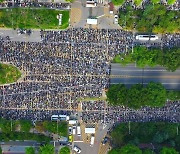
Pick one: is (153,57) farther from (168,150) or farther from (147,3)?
(168,150)

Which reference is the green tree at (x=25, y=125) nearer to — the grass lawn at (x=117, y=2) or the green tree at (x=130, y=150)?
the green tree at (x=130, y=150)

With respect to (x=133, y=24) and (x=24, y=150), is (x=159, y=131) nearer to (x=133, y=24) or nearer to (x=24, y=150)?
(x=133, y=24)

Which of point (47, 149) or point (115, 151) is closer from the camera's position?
point (47, 149)

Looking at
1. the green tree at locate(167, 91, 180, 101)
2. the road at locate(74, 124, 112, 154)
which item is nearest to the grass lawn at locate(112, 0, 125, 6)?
the green tree at locate(167, 91, 180, 101)

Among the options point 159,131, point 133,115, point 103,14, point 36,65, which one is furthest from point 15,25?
point 159,131

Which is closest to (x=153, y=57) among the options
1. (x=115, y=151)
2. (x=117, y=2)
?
(x=117, y=2)

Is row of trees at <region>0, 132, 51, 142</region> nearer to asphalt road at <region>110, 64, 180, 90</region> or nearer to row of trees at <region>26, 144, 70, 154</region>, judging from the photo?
row of trees at <region>26, 144, 70, 154</region>

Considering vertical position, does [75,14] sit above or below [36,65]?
above
